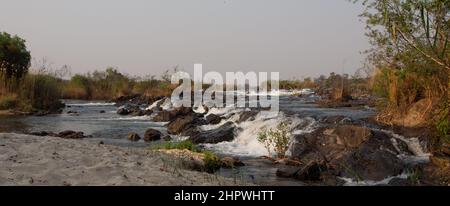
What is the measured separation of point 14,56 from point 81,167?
74.1 feet

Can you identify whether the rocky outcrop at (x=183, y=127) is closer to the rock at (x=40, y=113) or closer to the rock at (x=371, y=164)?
the rock at (x=371, y=164)

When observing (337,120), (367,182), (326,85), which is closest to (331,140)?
(337,120)

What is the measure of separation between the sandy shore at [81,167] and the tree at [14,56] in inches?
742

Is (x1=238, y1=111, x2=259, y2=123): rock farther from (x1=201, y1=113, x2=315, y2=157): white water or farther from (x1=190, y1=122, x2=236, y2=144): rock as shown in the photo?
(x1=190, y1=122, x2=236, y2=144): rock

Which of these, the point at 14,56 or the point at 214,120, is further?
the point at 14,56

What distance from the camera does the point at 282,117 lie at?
15500 millimetres

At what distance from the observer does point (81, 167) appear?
684 centimetres

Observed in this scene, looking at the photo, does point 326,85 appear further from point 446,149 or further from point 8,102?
point 446,149

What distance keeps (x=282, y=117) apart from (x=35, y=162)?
31.5ft

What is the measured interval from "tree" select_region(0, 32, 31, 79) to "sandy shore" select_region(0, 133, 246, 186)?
742 inches
